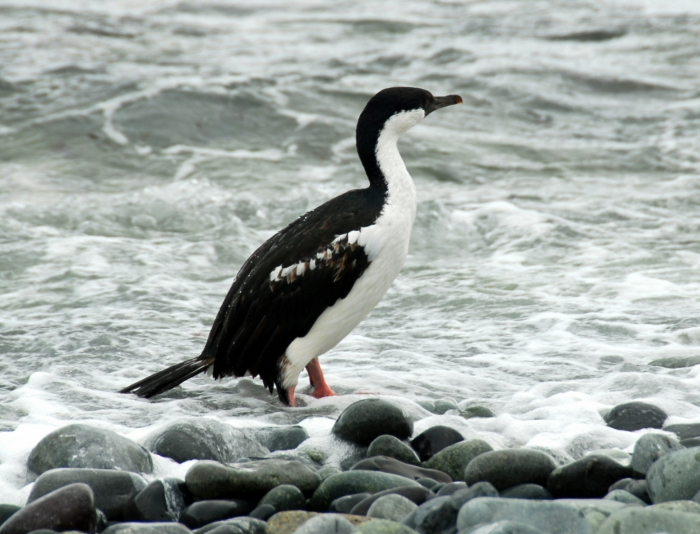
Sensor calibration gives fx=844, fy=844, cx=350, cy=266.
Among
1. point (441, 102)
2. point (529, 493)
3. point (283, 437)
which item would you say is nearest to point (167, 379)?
point (283, 437)

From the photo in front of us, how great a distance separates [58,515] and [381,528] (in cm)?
112

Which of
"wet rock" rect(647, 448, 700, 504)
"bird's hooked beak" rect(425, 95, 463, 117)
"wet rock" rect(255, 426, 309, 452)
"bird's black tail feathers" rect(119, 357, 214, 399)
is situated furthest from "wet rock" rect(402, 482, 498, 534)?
"bird's hooked beak" rect(425, 95, 463, 117)

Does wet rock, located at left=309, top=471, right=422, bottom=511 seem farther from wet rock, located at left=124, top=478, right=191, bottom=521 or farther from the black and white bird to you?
the black and white bird

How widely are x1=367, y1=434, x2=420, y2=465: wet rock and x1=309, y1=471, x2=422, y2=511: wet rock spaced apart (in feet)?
1.17

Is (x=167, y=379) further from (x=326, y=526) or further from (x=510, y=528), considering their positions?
(x=510, y=528)

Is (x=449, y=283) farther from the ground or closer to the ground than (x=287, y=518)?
closer to the ground

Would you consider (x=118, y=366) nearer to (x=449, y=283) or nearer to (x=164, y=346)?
(x=164, y=346)

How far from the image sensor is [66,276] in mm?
7551

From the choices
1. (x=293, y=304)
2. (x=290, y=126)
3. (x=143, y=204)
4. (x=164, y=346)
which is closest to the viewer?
(x=293, y=304)

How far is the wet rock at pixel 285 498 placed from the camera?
10.4 ft

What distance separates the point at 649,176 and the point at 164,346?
771 cm

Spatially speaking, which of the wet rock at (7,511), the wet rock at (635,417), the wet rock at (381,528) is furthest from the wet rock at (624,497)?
the wet rock at (7,511)

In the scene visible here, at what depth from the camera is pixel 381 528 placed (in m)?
2.70

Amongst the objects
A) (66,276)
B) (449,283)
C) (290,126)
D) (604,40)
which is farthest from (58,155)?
(604,40)
